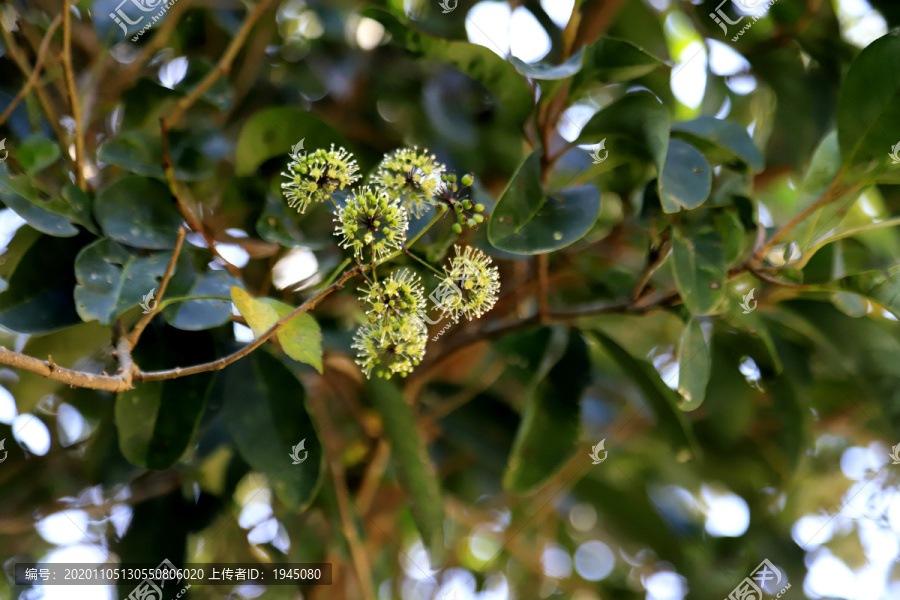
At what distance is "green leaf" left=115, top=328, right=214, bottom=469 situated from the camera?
110cm

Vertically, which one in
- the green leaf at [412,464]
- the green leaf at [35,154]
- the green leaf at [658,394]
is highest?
the green leaf at [35,154]

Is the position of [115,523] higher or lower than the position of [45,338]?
lower

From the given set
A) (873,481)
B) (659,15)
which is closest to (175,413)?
(659,15)

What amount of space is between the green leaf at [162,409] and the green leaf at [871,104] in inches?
44.2

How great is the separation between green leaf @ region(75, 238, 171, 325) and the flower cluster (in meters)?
0.26

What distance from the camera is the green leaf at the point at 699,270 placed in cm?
104

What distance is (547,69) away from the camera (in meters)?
1.06

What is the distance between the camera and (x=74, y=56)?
6.02ft

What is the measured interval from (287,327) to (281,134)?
471mm

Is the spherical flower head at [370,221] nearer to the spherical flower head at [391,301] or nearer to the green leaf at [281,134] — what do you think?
the spherical flower head at [391,301]

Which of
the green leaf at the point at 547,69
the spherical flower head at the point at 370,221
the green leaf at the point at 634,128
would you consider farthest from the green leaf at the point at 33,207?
the green leaf at the point at 634,128

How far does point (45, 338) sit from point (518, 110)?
3.07 ft

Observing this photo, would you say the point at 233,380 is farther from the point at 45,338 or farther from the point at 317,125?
the point at 317,125

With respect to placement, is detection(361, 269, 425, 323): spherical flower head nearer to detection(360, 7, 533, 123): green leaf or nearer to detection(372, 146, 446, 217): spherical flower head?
detection(372, 146, 446, 217): spherical flower head
